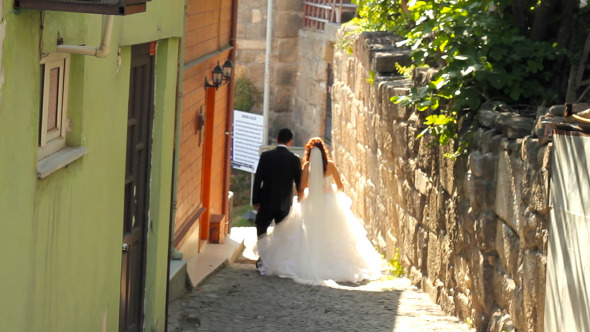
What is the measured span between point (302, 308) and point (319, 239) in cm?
198

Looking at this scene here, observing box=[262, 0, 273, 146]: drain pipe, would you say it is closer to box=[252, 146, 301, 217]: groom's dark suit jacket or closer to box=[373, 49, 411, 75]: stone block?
box=[373, 49, 411, 75]: stone block

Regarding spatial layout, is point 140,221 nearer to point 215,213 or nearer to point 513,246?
point 513,246

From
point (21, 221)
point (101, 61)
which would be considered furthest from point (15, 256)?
point (101, 61)

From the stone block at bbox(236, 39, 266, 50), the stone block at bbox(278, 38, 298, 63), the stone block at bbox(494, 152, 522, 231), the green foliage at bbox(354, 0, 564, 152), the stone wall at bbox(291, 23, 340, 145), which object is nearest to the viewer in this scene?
the stone block at bbox(494, 152, 522, 231)

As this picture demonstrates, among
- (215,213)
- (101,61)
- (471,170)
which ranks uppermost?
(101,61)

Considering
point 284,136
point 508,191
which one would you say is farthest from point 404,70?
point 508,191

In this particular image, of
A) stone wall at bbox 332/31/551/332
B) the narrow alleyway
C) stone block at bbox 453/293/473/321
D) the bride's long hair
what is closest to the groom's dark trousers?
the bride's long hair

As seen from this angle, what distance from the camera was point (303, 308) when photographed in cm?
830

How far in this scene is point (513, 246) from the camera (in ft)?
19.6

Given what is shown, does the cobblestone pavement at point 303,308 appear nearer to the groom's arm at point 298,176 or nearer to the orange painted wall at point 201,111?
the orange painted wall at point 201,111

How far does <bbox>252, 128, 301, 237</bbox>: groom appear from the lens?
10242mm

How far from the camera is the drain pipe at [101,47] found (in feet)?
13.0

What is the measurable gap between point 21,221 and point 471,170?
374cm

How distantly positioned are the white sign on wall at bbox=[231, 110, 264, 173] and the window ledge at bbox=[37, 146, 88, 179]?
11449 mm
